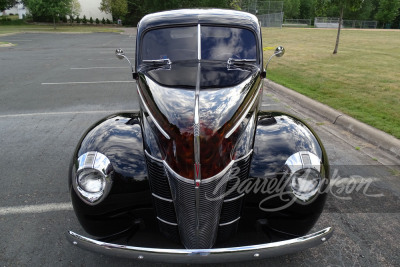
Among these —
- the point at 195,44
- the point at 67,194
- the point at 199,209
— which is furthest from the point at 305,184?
the point at 67,194

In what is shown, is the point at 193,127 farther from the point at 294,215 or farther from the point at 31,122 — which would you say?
the point at 31,122

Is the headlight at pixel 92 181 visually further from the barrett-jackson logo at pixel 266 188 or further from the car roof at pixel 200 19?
the car roof at pixel 200 19

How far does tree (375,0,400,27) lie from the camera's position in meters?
59.6

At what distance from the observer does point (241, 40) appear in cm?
359

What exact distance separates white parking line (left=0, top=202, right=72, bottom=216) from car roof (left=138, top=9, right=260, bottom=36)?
2.24m

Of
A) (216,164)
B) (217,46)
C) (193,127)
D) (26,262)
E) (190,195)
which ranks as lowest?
(26,262)

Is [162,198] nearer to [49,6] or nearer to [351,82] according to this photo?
[351,82]

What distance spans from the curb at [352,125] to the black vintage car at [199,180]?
2486mm

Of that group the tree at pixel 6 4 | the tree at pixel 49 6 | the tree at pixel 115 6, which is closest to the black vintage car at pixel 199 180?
the tree at pixel 49 6

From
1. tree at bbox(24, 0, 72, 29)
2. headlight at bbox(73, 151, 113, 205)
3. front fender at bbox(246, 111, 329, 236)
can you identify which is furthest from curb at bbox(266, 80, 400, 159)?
tree at bbox(24, 0, 72, 29)

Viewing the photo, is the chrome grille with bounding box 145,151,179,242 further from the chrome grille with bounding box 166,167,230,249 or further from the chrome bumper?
the chrome bumper

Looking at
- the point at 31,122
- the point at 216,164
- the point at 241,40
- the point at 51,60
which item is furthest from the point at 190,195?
the point at 51,60

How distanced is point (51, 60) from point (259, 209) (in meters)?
15.1

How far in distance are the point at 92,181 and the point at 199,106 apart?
0.99 m
